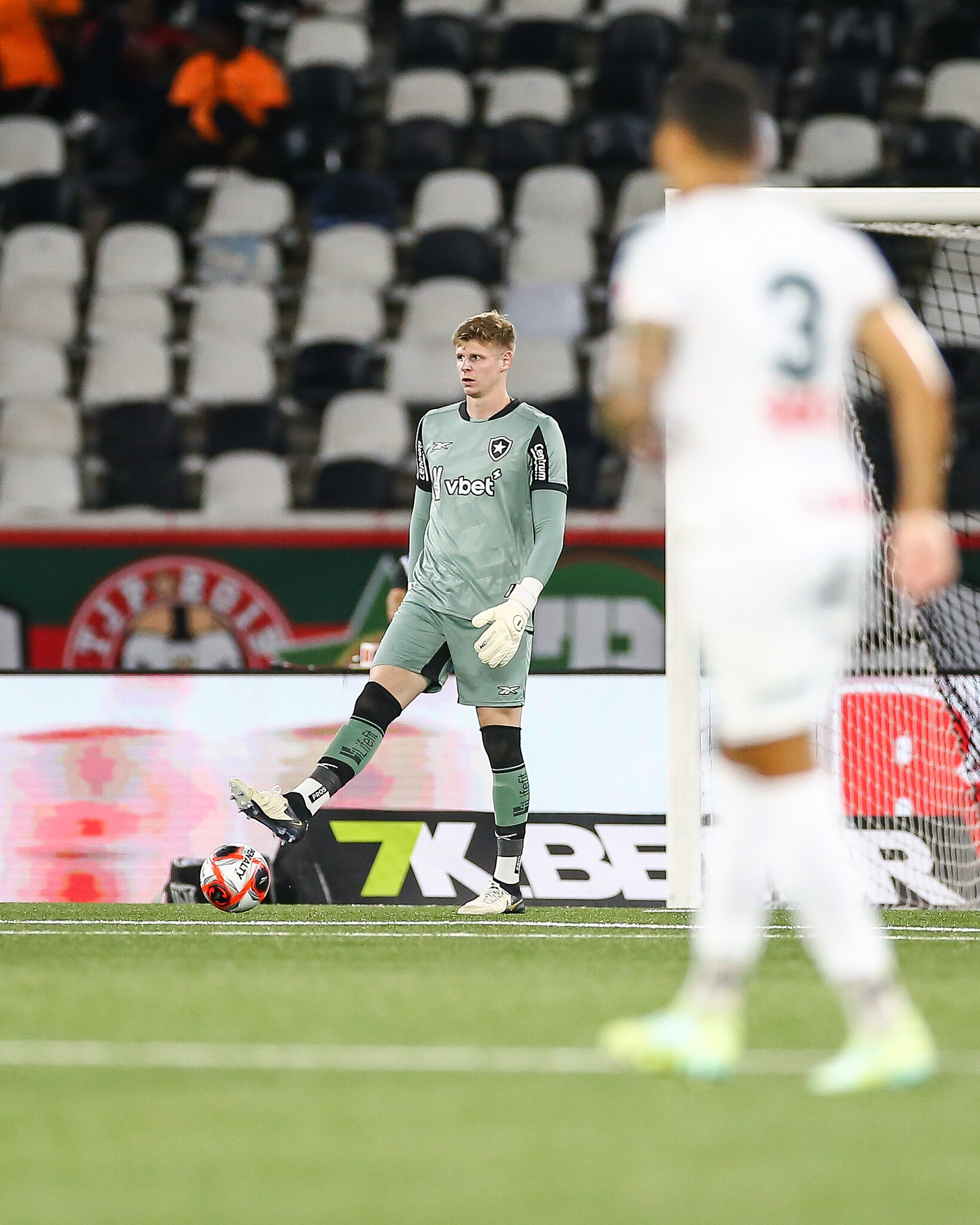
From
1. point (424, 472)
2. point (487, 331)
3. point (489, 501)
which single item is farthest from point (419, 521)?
point (487, 331)

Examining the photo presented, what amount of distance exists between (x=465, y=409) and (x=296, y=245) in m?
6.77

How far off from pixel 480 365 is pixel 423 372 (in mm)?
5651

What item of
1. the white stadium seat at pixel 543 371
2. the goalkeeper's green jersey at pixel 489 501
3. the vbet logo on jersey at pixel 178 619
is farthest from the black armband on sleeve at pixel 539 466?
the white stadium seat at pixel 543 371

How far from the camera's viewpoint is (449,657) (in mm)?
6738

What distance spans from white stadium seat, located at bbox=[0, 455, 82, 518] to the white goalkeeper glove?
5653mm

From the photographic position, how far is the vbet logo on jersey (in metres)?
9.96

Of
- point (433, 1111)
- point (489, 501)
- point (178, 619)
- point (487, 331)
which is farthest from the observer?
point (178, 619)

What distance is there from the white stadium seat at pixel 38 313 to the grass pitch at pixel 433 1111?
786 centimetres

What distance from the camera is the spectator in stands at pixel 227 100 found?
1291cm

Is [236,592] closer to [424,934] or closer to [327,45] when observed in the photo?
[424,934]

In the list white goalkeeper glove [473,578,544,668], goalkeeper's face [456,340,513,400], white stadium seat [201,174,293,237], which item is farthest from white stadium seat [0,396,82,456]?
white goalkeeper glove [473,578,544,668]

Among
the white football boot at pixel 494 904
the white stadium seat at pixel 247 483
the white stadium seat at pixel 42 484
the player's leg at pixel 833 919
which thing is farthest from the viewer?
the white stadium seat at pixel 42 484

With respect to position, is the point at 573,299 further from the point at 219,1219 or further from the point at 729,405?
the point at 219,1219

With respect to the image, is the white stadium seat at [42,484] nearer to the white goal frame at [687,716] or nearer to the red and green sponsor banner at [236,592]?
the red and green sponsor banner at [236,592]
